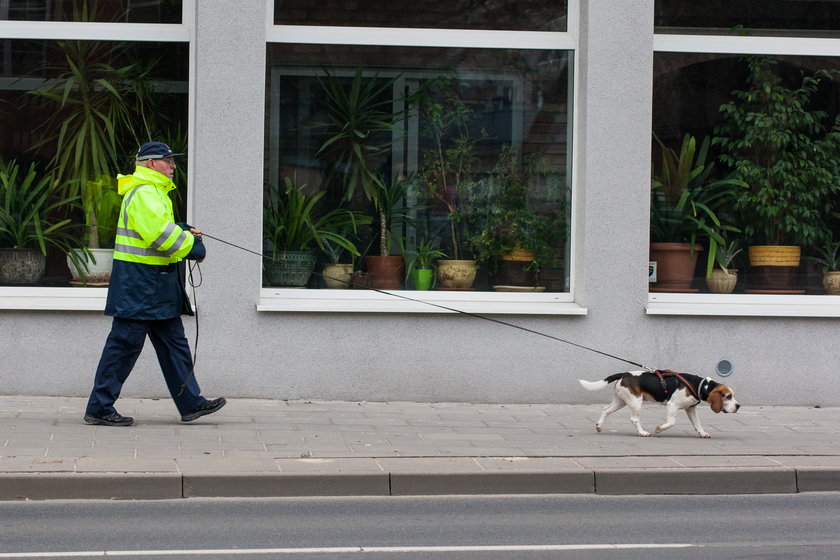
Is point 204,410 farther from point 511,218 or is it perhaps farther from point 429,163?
point 511,218

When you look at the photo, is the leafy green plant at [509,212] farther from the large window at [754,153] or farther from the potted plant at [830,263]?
the potted plant at [830,263]

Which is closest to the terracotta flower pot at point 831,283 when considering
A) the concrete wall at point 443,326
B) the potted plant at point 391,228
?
the concrete wall at point 443,326

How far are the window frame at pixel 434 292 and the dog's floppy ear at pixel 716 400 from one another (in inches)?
81.8

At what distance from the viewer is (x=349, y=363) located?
32.9 feet

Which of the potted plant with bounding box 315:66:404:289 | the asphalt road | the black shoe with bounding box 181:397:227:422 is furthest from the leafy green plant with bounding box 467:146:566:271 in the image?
the asphalt road

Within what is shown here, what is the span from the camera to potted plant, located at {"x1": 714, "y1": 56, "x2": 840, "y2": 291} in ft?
35.9

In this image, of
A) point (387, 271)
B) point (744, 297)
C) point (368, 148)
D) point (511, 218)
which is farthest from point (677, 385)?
point (368, 148)

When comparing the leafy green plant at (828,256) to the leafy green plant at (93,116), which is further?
the leafy green plant at (828,256)

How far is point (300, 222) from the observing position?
1053cm

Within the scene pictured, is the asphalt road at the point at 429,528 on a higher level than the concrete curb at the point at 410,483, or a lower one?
lower

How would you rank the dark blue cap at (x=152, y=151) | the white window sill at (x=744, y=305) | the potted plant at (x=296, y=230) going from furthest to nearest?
the potted plant at (x=296, y=230) → the white window sill at (x=744, y=305) → the dark blue cap at (x=152, y=151)

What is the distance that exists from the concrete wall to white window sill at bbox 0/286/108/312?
7 cm

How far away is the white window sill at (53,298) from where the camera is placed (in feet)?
32.1

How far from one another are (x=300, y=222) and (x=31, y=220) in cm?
236
